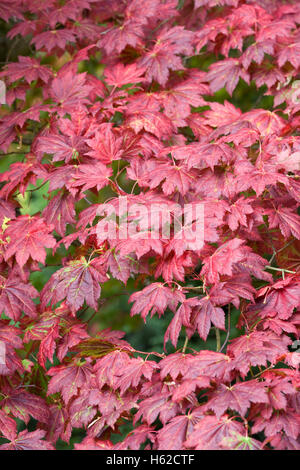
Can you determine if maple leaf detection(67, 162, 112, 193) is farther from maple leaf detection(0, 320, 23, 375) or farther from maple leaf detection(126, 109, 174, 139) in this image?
maple leaf detection(0, 320, 23, 375)

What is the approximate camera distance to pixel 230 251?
1557 mm

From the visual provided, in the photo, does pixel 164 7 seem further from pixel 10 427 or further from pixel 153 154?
→ pixel 10 427

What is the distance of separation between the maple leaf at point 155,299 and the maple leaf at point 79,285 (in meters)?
0.14

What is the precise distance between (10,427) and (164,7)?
70.5 inches

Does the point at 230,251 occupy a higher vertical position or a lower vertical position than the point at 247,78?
lower

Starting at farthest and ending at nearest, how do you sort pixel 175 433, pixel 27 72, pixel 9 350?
pixel 27 72
pixel 9 350
pixel 175 433

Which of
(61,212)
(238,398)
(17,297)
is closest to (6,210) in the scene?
(61,212)

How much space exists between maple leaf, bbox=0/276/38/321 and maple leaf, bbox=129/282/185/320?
386 millimetres

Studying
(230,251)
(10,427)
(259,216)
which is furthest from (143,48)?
(10,427)

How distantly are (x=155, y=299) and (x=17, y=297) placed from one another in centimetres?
51

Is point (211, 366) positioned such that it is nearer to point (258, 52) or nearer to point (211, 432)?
point (211, 432)

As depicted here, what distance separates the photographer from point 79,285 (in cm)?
172

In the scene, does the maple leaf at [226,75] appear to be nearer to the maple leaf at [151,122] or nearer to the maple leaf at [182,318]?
the maple leaf at [151,122]

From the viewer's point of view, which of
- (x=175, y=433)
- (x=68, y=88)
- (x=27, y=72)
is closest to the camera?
(x=175, y=433)
